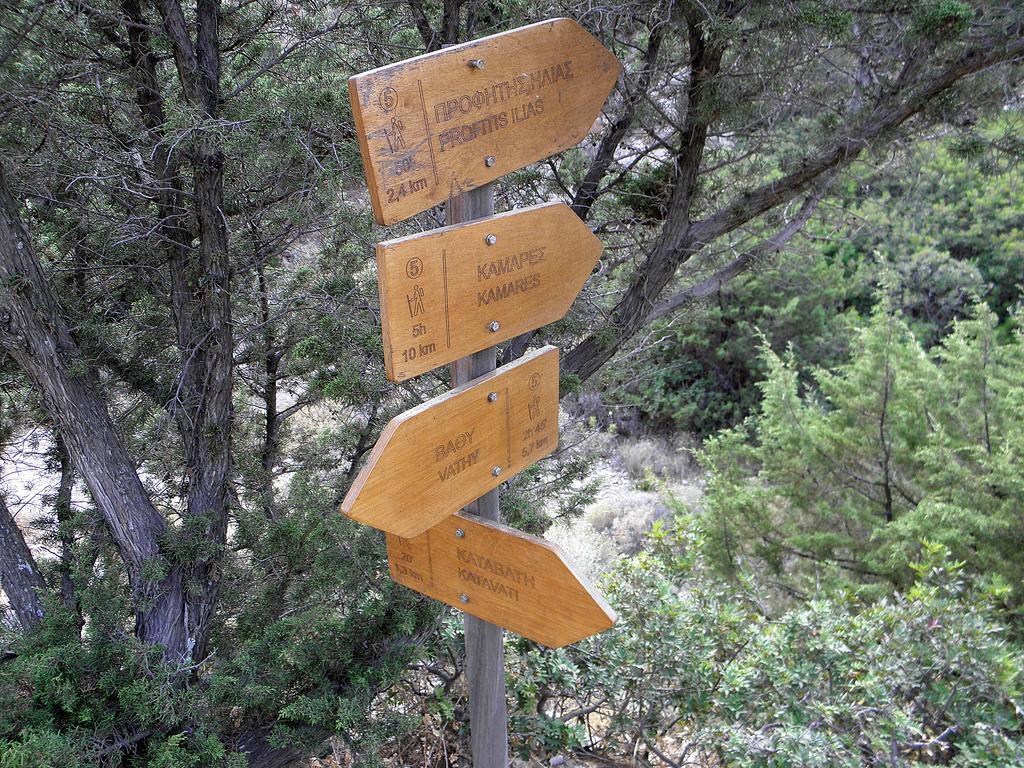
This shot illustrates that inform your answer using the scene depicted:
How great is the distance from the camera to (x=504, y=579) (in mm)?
1892

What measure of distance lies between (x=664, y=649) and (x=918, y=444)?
4442mm

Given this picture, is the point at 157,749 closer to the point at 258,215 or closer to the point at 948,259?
the point at 258,215

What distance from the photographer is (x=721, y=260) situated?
6227 mm

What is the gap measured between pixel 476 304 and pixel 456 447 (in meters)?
0.34

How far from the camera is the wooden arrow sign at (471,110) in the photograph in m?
1.55

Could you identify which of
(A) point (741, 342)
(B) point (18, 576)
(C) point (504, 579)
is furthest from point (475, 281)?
(A) point (741, 342)

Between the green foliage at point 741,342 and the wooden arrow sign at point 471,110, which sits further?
the green foliage at point 741,342

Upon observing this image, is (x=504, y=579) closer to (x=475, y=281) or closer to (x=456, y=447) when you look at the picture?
(x=456, y=447)

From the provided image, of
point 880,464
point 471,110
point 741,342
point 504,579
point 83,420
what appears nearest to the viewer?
point 471,110

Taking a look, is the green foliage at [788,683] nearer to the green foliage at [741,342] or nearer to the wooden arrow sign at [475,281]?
the wooden arrow sign at [475,281]

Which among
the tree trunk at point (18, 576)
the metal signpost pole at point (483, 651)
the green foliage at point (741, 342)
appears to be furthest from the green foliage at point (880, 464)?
the tree trunk at point (18, 576)

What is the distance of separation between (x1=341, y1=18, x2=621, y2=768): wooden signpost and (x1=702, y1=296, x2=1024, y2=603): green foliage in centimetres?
458

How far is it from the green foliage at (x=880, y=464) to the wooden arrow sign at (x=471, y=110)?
4.73m

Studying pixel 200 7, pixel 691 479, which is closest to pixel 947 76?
pixel 200 7
